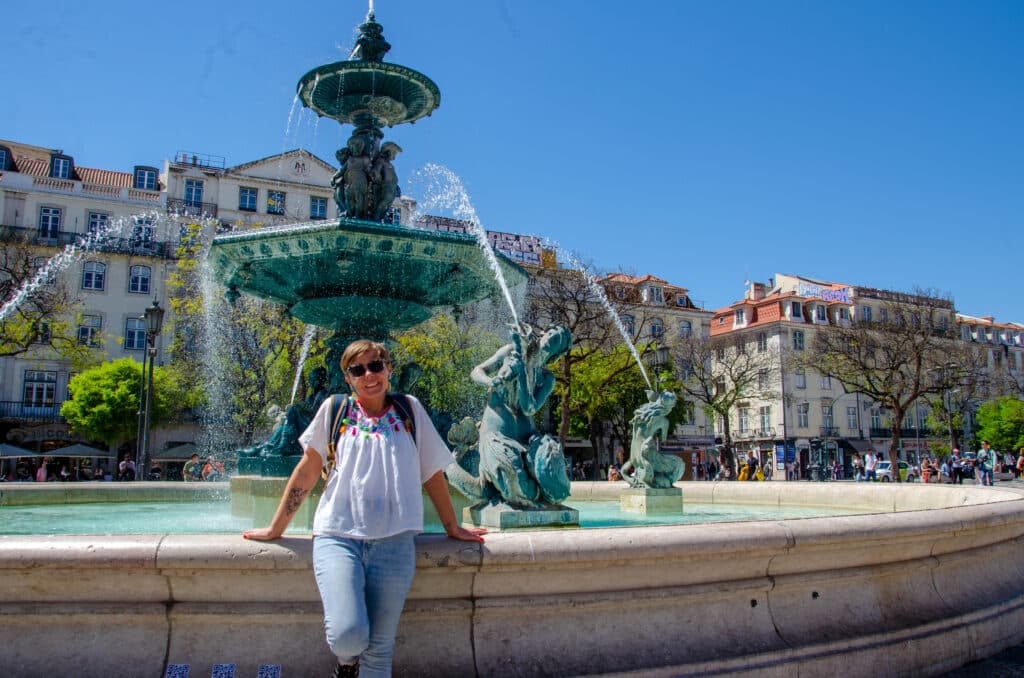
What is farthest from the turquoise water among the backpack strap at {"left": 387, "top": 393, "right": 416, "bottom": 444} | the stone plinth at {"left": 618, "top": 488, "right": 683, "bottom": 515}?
the backpack strap at {"left": 387, "top": 393, "right": 416, "bottom": 444}

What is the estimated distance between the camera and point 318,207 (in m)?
44.0

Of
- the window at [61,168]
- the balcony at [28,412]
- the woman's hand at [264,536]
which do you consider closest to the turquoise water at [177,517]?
the woman's hand at [264,536]

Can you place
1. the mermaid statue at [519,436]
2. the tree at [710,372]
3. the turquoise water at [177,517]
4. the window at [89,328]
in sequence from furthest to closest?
the tree at [710,372], the window at [89,328], the turquoise water at [177,517], the mermaid statue at [519,436]

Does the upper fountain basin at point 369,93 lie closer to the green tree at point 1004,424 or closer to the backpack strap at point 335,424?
the backpack strap at point 335,424

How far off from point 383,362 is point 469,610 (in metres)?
1.07

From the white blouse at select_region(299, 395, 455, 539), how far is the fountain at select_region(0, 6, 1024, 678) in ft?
0.99

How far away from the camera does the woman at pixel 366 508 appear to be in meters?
2.68

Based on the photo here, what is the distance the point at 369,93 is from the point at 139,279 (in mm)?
37259

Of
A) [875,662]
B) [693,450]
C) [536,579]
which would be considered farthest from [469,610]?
[693,450]

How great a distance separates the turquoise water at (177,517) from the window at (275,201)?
115 ft

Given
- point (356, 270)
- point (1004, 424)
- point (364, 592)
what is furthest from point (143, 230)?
point (1004, 424)

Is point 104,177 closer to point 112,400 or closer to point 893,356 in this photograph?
point 112,400

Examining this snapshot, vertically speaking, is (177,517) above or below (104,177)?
below

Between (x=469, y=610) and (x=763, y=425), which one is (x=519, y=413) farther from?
(x=763, y=425)
